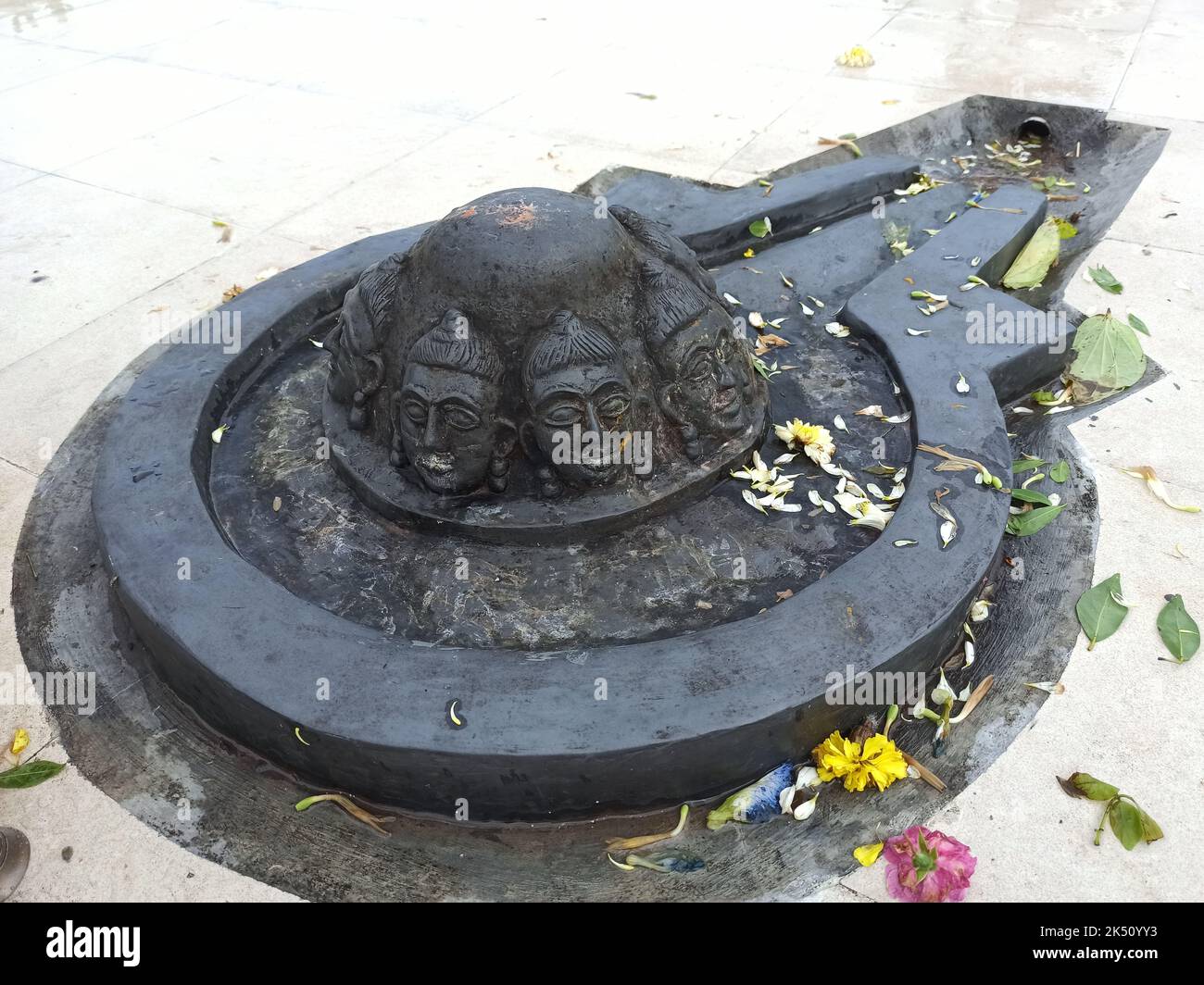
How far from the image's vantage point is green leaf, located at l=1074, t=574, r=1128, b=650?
273 cm

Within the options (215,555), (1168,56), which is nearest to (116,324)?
(215,555)

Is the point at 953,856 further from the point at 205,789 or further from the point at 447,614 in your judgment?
the point at 205,789

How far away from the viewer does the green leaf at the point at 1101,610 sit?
273 centimetres

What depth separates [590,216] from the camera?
2777mm

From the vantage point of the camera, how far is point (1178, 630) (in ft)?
8.80

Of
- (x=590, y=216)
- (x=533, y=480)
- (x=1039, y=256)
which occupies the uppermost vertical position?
(x=590, y=216)

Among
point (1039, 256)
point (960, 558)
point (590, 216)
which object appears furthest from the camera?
point (1039, 256)

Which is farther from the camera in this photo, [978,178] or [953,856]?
[978,178]

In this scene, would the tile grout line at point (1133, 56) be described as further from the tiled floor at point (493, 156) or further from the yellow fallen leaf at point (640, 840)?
the yellow fallen leaf at point (640, 840)

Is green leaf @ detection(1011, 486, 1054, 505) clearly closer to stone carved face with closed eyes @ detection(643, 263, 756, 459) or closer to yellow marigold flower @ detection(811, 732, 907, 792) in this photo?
stone carved face with closed eyes @ detection(643, 263, 756, 459)

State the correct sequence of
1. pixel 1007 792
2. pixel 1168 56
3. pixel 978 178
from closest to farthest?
pixel 1007 792, pixel 978 178, pixel 1168 56

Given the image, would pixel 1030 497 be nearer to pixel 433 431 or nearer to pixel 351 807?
pixel 433 431

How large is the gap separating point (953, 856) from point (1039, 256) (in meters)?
3.07

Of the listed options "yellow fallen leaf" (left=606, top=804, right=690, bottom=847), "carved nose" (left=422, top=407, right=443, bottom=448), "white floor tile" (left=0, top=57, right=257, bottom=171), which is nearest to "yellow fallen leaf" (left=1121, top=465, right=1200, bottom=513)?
"yellow fallen leaf" (left=606, top=804, right=690, bottom=847)
